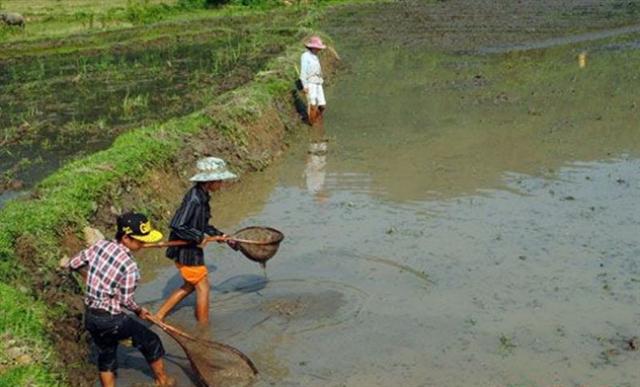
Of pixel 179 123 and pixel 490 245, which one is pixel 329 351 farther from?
pixel 179 123

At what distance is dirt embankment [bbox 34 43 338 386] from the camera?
20.6ft

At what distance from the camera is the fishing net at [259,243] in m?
6.95

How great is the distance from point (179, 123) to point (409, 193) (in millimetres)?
3183

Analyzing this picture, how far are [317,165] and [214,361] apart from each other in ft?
18.5

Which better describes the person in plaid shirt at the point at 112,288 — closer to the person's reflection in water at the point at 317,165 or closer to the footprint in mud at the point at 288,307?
the footprint in mud at the point at 288,307

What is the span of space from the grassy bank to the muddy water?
546mm

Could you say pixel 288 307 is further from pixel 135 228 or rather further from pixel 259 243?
pixel 135 228

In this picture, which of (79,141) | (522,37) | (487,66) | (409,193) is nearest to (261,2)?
(522,37)

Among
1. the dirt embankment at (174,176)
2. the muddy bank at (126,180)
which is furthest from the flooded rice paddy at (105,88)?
the dirt embankment at (174,176)

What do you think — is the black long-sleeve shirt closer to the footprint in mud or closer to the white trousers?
the footprint in mud

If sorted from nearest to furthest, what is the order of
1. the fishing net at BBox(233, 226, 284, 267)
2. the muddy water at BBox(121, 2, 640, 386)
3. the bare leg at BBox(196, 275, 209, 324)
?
1. the muddy water at BBox(121, 2, 640, 386)
2. the bare leg at BBox(196, 275, 209, 324)
3. the fishing net at BBox(233, 226, 284, 267)

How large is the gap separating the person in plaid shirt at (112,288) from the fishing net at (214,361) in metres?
0.28

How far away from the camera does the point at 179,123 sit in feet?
36.4

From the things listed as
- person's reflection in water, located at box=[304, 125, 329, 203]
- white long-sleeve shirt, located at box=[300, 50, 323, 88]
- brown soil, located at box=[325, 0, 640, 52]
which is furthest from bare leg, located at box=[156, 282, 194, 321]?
brown soil, located at box=[325, 0, 640, 52]
